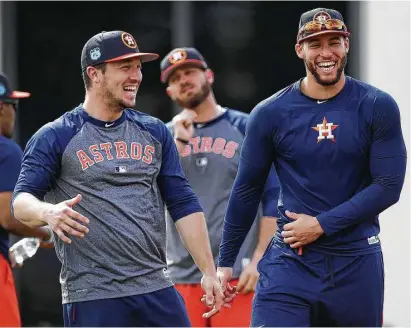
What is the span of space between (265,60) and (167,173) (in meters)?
4.67

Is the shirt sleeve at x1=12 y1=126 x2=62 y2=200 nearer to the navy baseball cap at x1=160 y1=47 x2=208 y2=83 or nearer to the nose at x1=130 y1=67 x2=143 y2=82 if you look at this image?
the nose at x1=130 y1=67 x2=143 y2=82

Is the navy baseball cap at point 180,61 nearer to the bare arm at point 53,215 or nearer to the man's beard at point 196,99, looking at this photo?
the man's beard at point 196,99

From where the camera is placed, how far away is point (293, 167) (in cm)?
621

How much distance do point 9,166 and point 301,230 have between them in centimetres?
198

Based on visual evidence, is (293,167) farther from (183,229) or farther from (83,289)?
(83,289)

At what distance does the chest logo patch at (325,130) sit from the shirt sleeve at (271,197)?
5.36 ft

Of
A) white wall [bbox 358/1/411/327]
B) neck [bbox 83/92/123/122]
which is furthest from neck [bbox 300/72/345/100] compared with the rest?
white wall [bbox 358/1/411/327]

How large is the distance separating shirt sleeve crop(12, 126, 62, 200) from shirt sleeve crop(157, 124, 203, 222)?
560 mm

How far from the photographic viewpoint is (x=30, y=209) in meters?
5.99

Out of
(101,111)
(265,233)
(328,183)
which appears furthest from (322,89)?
(265,233)

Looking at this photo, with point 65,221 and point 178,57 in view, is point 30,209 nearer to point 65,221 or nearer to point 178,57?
point 65,221

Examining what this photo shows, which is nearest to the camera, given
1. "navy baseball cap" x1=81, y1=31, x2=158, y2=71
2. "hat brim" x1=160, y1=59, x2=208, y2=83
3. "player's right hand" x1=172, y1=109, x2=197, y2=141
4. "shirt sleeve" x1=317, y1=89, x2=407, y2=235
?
"shirt sleeve" x1=317, y1=89, x2=407, y2=235

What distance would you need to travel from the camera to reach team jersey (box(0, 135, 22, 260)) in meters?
7.16

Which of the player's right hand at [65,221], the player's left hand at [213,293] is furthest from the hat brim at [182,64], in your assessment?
the player's right hand at [65,221]
